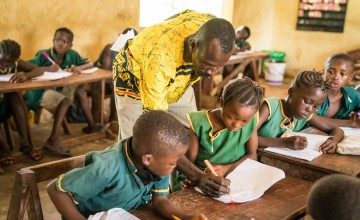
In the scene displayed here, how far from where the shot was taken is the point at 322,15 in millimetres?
7973

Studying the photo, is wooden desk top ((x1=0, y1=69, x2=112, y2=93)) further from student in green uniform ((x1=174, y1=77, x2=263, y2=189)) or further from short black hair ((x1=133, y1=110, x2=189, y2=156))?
short black hair ((x1=133, y1=110, x2=189, y2=156))

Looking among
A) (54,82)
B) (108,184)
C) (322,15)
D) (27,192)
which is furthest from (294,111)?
(322,15)

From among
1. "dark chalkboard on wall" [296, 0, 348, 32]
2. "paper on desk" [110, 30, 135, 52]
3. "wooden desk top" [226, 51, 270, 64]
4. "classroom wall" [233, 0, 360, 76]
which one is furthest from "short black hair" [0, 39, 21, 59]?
"dark chalkboard on wall" [296, 0, 348, 32]

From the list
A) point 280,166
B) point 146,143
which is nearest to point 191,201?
point 146,143

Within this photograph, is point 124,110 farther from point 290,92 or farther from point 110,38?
point 110,38

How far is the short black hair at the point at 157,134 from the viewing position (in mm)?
1317

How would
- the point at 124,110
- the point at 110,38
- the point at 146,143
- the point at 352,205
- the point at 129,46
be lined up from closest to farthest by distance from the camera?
the point at 352,205, the point at 146,143, the point at 129,46, the point at 124,110, the point at 110,38

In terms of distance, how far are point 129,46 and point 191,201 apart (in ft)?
3.24

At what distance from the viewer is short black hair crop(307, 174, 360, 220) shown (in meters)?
0.89

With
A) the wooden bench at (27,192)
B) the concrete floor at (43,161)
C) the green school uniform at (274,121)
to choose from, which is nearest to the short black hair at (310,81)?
the green school uniform at (274,121)

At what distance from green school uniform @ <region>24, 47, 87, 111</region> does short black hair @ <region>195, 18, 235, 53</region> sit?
8.94 ft

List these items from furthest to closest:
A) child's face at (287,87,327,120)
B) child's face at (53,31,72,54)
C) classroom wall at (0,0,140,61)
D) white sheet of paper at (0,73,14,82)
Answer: classroom wall at (0,0,140,61) → child's face at (53,31,72,54) → white sheet of paper at (0,73,14,82) → child's face at (287,87,327,120)

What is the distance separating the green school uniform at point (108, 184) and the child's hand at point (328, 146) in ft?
2.92

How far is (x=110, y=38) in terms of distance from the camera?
5.49m
